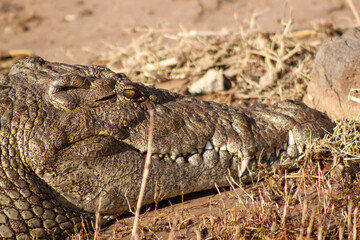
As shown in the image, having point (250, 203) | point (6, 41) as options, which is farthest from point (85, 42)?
point (250, 203)

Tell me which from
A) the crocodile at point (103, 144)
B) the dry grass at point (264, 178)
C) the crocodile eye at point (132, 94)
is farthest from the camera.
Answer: the crocodile eye at point (132, 94)

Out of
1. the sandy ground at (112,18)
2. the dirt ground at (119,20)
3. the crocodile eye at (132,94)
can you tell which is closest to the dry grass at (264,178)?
the dirt ground at (119,20)

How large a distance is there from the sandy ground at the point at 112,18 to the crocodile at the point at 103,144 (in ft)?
12.5

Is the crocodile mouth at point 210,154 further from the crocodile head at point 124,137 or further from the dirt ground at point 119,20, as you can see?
the dirt ground at point 119,20

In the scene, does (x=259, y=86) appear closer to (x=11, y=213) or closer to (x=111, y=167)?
(x=111, y=167)

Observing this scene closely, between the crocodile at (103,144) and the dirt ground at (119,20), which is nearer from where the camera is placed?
the crocodile at (103,144)

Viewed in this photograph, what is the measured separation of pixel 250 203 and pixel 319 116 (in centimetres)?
93

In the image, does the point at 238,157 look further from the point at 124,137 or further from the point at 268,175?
the point at 124,137

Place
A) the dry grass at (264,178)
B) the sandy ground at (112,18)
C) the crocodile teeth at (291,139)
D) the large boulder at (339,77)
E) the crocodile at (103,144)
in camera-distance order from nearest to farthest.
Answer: the dry grass at (264,178)
the crocodile at (103,144)
the crocodile teeth at (291,139)
the large boulder at (339,77)
the sandy ground at (112,18)

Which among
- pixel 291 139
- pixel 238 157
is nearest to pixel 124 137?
pixel 238 157

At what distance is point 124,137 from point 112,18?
20.7 ft

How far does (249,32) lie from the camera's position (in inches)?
209

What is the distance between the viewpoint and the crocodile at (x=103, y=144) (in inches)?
104

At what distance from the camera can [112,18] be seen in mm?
8594
